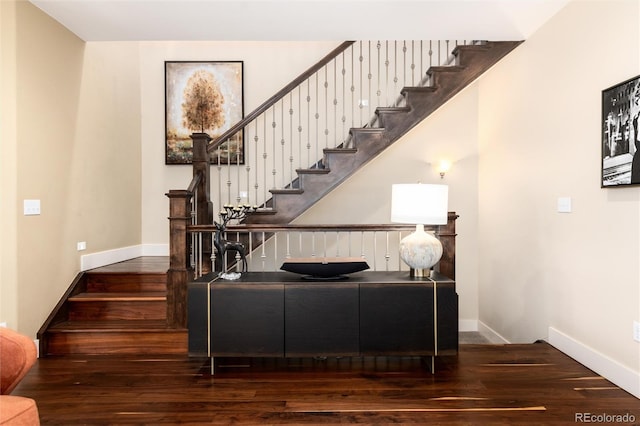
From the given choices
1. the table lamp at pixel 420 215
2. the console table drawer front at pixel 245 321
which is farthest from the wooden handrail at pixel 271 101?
the table lamp at pixel 420 215

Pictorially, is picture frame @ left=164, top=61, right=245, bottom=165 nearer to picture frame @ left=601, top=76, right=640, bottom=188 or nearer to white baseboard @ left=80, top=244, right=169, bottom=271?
white baseboard @ left=80, top=244, right=169, bottom=271

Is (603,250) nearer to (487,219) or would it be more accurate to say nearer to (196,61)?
(487,219)

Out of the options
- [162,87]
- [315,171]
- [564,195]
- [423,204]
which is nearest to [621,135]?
[564,195]

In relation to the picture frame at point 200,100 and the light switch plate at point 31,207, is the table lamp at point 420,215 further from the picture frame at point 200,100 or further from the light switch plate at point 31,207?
the picture frame at point 200,100

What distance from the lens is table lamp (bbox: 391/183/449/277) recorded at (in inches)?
121

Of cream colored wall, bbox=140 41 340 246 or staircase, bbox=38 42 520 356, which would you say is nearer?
staircase, bbox=38 42 520 356

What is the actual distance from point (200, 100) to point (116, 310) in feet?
10.4

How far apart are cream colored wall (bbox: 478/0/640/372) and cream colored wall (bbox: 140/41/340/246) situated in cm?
290

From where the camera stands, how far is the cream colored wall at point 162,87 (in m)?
5.92

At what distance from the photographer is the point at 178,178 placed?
5.95 metres

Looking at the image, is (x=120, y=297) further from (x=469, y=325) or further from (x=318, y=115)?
(x=469, y=325)

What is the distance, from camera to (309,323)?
9.72ft

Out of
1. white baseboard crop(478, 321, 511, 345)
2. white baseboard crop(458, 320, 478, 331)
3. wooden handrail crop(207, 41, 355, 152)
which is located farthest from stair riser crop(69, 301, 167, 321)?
white baseboard crop(458, 320, 478, 331)

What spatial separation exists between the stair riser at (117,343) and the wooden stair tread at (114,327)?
0.03 m
